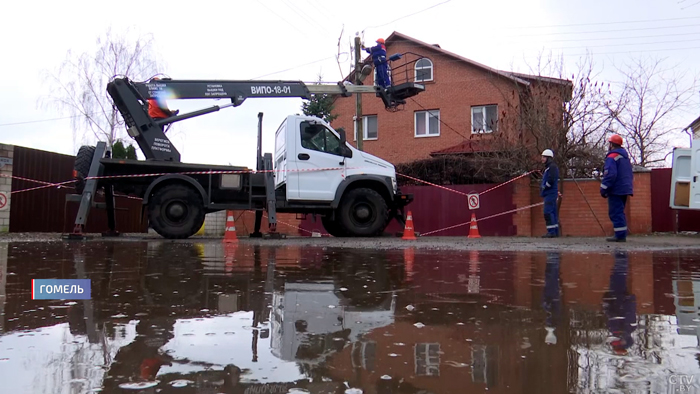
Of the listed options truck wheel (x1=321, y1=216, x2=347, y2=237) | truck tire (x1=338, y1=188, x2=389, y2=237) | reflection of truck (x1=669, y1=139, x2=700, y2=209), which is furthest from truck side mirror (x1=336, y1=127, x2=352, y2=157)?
reflection of truck (x1=669, y1=139, x2=700, y2=209)

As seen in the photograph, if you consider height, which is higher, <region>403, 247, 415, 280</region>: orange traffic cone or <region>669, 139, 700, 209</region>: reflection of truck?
<region>669, 139, 700, 209</region>: reflection of truck

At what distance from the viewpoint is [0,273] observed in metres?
5.63

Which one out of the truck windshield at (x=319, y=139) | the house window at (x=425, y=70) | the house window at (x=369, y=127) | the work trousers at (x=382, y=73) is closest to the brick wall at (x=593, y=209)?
the work trousers at (x=382, y=73)

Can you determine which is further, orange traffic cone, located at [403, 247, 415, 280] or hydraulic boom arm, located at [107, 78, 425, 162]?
hydraulic boom arm, located at [107, 78, 425, 162]

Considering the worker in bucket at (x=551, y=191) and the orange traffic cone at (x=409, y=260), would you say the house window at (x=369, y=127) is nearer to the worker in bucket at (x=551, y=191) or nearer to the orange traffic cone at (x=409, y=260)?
the worker in bucket at (x=551, y=191)

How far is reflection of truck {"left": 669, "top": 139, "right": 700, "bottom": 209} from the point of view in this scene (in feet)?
42.3

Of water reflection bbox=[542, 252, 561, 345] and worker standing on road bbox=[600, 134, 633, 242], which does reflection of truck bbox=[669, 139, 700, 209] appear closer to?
worker standing on road bbox=[600, 134, 633, 242]

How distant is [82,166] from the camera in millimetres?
11547

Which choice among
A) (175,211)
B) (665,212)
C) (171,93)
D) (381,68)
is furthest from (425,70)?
(175,211)

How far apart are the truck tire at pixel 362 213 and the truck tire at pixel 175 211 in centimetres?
309

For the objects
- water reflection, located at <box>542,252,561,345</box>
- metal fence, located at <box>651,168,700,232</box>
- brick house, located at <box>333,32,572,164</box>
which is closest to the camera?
water reflection, located at <box>542,252,561,345</box>

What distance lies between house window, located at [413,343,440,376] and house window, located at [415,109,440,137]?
81.7ft

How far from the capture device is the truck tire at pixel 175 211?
37.4 ft

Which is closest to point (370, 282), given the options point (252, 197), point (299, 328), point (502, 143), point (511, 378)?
point (299, 328)
